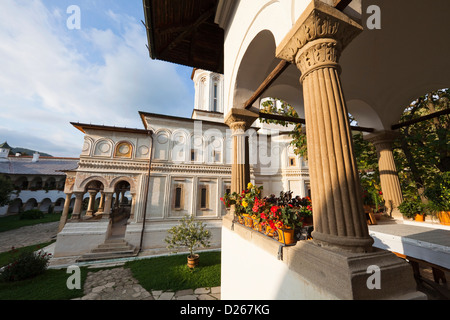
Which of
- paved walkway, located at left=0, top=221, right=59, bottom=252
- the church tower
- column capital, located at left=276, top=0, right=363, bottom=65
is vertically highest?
the church tower

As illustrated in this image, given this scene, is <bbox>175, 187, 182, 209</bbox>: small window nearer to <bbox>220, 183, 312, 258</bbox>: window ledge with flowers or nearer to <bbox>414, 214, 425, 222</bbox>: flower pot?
<bbox>220, 183, 312, 258</bbox>: window ledge with flowers

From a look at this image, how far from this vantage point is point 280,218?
2652 millimetres

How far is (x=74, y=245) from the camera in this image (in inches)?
424

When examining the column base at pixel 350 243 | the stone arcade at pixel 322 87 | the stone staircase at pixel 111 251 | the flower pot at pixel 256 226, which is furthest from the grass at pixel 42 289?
the column base at pixel 350 243

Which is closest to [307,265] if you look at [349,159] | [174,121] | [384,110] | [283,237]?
[283,237]

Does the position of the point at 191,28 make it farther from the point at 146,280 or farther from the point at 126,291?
the point at 146,280

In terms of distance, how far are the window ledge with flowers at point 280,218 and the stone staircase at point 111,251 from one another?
9.96m

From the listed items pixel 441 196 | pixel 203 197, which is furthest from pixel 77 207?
pixel 441 196

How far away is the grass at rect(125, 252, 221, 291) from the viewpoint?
23.9 feet

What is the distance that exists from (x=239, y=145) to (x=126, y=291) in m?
7.15

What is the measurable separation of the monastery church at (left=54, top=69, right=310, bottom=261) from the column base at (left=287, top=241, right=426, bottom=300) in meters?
12.2

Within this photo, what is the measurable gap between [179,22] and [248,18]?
246 cm
